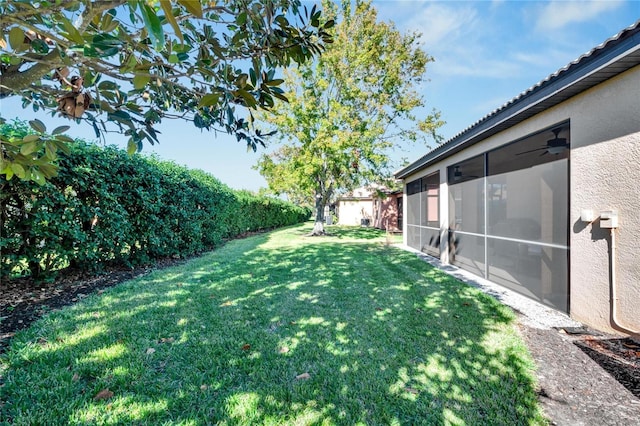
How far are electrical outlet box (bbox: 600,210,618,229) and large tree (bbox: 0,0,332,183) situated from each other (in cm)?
393

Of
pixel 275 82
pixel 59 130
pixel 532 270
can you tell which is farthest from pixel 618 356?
pixel 59 130

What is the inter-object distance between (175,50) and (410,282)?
18.1ft

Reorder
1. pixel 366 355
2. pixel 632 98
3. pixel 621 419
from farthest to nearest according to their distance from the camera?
1. pixel 632 98
2. pixel 366 355
3. pixel 621 419

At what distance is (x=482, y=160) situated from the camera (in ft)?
21.1

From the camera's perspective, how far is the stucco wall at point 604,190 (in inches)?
125

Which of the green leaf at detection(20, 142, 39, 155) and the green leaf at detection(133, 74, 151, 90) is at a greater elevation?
the green leaf at detection(133, 74, 151, 90)

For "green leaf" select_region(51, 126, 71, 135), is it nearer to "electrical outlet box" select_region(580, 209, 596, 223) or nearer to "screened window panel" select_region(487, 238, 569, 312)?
"electrical outlet box" select_region(580, 209, 596, 223)

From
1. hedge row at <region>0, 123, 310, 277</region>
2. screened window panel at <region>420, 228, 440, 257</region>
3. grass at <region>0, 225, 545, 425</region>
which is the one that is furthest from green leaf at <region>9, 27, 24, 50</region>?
screened window panel at <region>420, 228, 440, 257</region>

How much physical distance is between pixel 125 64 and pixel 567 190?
18.1 ft

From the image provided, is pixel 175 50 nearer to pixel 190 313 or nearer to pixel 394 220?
pixel 190 313

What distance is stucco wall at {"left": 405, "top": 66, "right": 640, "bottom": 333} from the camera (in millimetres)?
3182

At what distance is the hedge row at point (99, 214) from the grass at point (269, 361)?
1.02m

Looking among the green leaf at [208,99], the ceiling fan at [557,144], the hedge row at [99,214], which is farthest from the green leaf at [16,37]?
the ceiling fan at [557,144]

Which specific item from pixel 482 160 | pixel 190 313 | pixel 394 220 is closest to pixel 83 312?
pixel 190 313
